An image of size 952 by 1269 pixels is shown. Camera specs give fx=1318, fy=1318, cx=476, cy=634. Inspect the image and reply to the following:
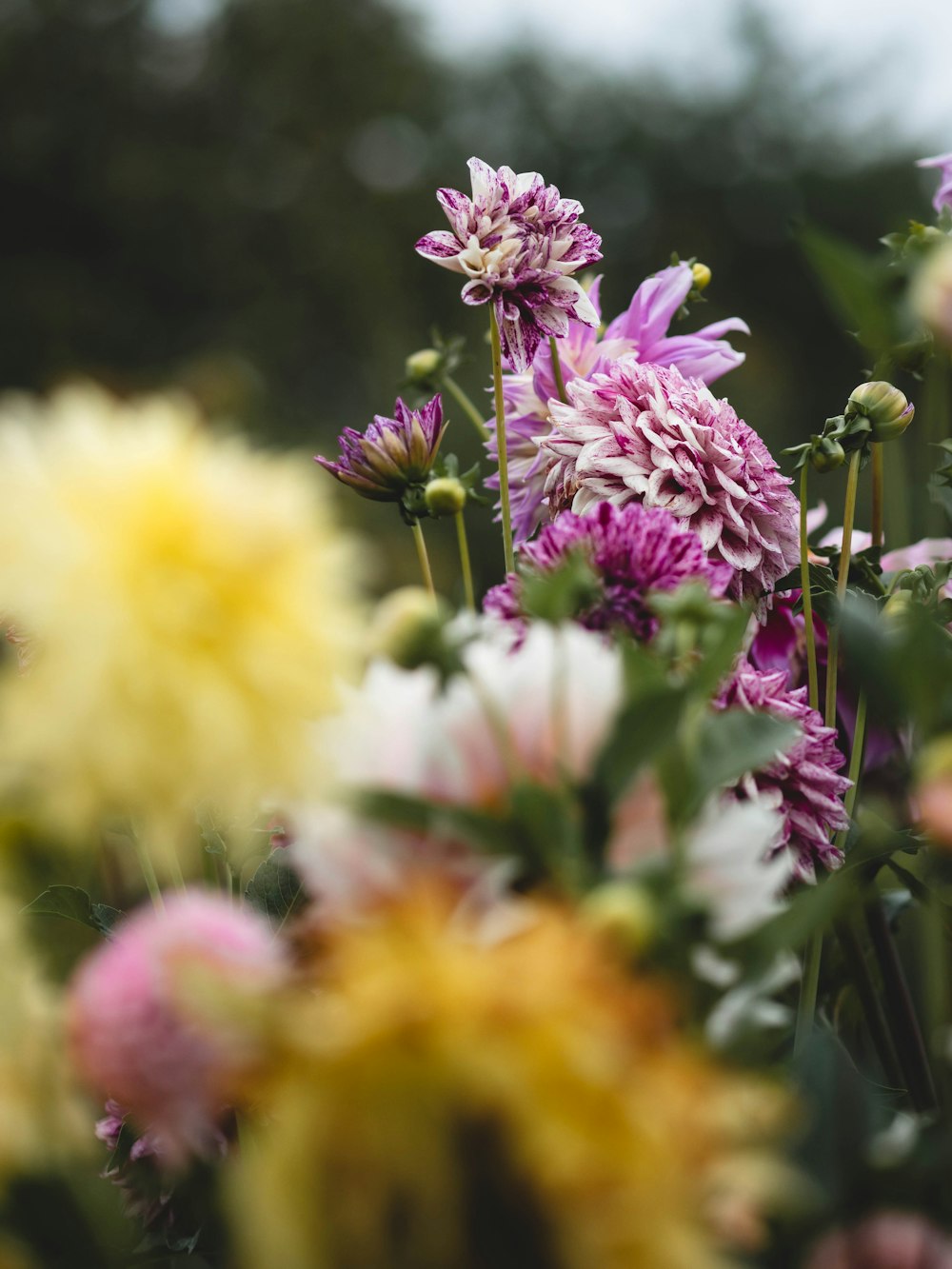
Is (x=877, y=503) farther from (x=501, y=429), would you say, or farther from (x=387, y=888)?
(x=387, y=888)

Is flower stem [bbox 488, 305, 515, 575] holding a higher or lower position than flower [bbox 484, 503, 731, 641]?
higher

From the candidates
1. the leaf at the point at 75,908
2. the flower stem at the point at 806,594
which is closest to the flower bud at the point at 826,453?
the flower stem at the point at 806,594

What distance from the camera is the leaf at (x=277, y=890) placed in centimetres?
31

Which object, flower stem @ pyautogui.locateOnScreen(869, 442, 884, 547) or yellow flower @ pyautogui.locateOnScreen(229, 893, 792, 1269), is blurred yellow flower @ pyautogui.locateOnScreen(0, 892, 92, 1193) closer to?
yellow flower @ pyautogui.locateOnScreen(229, 893, 792, 1269)

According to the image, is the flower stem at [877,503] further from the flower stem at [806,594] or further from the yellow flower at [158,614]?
the yellow flower at [158,614]

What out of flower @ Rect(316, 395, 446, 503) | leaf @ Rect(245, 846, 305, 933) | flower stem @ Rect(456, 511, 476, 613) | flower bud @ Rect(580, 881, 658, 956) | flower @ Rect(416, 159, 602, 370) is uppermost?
flower @ Rect(416, 159, 602, 370)

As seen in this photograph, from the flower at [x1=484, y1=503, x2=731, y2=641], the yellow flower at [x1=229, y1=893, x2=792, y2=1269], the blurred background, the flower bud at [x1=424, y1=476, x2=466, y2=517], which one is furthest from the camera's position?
the blurred background

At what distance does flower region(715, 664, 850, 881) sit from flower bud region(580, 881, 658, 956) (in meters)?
0.12

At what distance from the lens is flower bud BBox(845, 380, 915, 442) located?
0.34 meters

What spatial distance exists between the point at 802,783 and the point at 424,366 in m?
0.26

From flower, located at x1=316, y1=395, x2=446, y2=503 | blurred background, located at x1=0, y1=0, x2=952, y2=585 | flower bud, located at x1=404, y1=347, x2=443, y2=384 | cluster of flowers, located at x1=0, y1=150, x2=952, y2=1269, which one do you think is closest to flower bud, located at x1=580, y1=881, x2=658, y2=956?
cluster of flowers, located at x1=0, y1=150, x2=952, y2=1269

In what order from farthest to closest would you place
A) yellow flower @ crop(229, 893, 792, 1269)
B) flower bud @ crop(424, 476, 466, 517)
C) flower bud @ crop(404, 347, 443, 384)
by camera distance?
flower bud @ crop(404, 347, 443, 384), flower bud @ crop(424, 476, 466, 517), yellow flower @ crop(229, 893, 792, 1269)

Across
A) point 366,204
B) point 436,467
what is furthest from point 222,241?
point 436,467

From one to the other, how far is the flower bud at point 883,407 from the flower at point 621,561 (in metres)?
0.10
